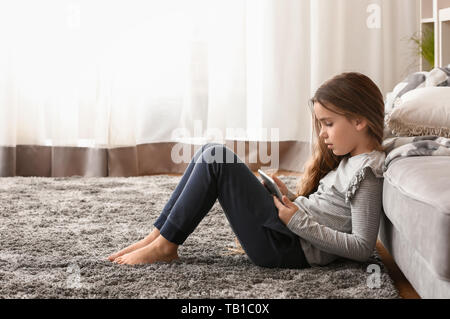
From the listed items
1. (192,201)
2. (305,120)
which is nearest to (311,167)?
(192,201)

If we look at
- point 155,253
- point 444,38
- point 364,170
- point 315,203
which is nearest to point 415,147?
point 364,170

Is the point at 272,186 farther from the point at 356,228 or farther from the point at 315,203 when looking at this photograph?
the point at 356,228

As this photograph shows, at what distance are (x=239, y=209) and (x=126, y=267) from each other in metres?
0.34

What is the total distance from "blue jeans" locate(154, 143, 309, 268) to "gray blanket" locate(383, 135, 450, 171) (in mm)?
316

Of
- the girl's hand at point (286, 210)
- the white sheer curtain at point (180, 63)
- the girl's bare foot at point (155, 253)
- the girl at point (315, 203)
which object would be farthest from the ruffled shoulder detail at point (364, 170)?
the white sheer curtain at point (180, 63)

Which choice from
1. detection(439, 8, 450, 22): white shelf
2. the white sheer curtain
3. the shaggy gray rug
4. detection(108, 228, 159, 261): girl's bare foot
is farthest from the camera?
the white sheer curtain

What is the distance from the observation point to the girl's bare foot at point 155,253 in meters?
1.64

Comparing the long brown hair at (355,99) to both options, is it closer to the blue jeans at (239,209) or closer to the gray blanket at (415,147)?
the gray blanket at (415,147)

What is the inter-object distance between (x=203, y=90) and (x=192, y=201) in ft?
6.98

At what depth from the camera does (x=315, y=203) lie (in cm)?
166

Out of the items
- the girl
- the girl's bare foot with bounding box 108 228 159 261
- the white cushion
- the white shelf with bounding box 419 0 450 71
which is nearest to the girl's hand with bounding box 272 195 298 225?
the girl

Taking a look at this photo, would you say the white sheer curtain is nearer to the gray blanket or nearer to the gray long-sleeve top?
the gray blanket

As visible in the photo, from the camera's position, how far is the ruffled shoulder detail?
1.53 meters

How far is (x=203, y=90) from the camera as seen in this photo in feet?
12.0
